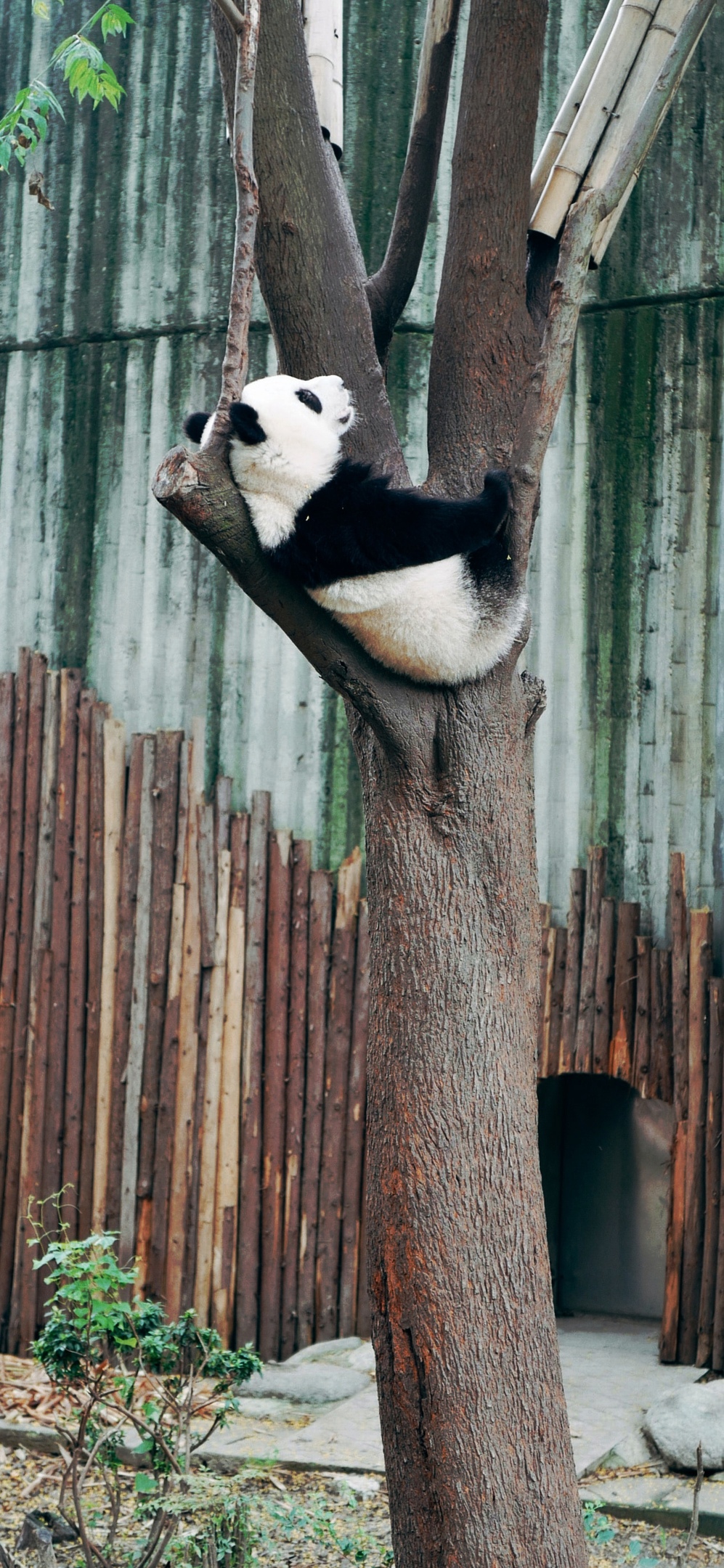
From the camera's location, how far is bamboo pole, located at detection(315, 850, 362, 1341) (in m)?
6.30

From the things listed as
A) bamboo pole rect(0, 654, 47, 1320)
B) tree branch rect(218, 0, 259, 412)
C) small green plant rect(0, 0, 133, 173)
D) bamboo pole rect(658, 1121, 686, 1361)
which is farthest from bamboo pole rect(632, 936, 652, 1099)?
small green plant rect(0, 0, 133, 173)

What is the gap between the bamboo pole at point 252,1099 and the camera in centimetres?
640

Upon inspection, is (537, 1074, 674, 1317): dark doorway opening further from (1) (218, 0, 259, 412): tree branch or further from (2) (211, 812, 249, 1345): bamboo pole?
(1) (218, 0, 259, 412): tree branch

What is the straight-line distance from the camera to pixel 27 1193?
6.75 meters

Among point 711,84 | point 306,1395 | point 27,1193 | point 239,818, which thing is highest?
point 711,84

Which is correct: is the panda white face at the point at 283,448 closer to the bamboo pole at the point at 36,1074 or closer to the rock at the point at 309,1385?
the rock at the point at 309,1385

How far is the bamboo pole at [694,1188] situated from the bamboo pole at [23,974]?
10.7 ft

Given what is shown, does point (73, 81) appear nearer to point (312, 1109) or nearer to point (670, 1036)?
point (312, 1109)

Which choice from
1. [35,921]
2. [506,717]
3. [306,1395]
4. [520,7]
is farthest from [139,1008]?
[520,7]

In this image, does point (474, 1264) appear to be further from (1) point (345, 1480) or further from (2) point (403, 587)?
(1) point (345, 1480)

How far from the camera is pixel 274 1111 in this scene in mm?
6426

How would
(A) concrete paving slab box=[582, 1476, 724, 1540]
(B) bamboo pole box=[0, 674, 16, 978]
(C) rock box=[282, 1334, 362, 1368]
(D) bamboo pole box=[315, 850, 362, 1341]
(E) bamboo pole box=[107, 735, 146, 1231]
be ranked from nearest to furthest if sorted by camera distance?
(A) concrete paving slab box=[582, 1476, 724, 1540] → (C) rock box=[282, 1334, 362, 1368] → (D) bamboo pole box=[315, 850, 362, 1341] → (E) bamboo pole box=[107, 735, 146, 1231] → (B) bamboo pole box=[0, 674, 16, 978]

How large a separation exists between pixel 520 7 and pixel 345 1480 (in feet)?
15.0

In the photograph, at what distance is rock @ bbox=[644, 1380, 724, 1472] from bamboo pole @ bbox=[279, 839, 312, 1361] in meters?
1.84
